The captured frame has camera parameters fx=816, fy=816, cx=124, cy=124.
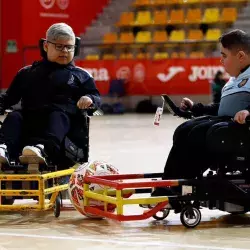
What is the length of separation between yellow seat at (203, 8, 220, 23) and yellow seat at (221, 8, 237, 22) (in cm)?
12

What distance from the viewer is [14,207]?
4.55 m

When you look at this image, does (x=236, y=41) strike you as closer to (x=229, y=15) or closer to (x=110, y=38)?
(x=229, y=15)

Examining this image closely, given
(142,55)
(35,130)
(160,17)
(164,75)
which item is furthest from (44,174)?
(160,17)

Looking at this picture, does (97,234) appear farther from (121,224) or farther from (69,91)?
(69,91)

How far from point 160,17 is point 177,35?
876 mm

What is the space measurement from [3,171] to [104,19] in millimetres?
16315

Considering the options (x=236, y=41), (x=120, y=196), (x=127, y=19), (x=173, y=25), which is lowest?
(x=120, y=196)

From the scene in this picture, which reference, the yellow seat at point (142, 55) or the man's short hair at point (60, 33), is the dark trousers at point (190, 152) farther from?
the yellow seat at point (142, 55)

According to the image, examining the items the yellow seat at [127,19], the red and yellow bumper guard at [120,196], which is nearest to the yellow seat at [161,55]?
the yellow seat at [127,19]

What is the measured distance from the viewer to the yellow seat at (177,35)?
19156 millimetres

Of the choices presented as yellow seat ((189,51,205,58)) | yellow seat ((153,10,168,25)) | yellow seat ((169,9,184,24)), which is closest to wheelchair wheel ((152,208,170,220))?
yellow seat ((189,51,205,58))

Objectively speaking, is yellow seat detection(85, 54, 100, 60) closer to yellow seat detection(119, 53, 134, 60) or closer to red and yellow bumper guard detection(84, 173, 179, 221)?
yellow seat detection(119, 53, 134, 60)

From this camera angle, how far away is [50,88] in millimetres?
5078

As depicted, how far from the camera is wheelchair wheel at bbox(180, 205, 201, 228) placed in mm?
4168
